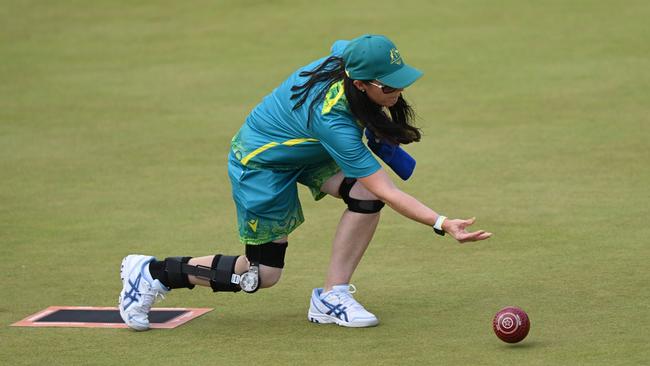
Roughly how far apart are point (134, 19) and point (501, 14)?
204 inches

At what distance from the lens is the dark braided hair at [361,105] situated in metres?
6.34

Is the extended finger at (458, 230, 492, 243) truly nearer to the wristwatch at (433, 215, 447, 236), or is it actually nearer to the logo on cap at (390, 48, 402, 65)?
the wristwatch at (433, 215, 447, 236)

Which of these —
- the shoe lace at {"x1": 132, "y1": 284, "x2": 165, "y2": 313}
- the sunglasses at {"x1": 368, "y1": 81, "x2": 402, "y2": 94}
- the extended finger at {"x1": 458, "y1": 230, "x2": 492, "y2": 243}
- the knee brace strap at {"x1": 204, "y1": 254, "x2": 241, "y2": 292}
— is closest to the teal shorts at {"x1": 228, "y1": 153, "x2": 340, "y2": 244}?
the knee brace strap at {"x1": 204, "y1": 254, "x2": 241, "y2": 292}

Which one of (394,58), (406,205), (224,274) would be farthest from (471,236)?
(224,274)

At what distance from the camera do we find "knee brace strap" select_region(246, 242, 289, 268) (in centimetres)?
683

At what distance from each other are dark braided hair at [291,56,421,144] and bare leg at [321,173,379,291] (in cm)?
46

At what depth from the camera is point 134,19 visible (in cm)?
1770

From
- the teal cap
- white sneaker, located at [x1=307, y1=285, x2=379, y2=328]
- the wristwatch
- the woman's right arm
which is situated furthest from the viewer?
white sneaker, located at [x1=307, y1=285, x2=379, y2=328]

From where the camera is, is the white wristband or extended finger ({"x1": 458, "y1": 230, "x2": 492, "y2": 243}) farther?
the white wristband

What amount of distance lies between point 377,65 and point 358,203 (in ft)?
3.07

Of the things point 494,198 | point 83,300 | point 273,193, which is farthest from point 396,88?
point 494,198

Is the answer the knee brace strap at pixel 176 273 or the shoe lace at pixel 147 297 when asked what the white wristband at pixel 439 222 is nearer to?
the knee brace strap at pixel 176 273

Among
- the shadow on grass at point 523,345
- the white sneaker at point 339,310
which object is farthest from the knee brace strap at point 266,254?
the shadow on grass at point 523,345

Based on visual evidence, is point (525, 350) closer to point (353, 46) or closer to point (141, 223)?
point (353, 46)
